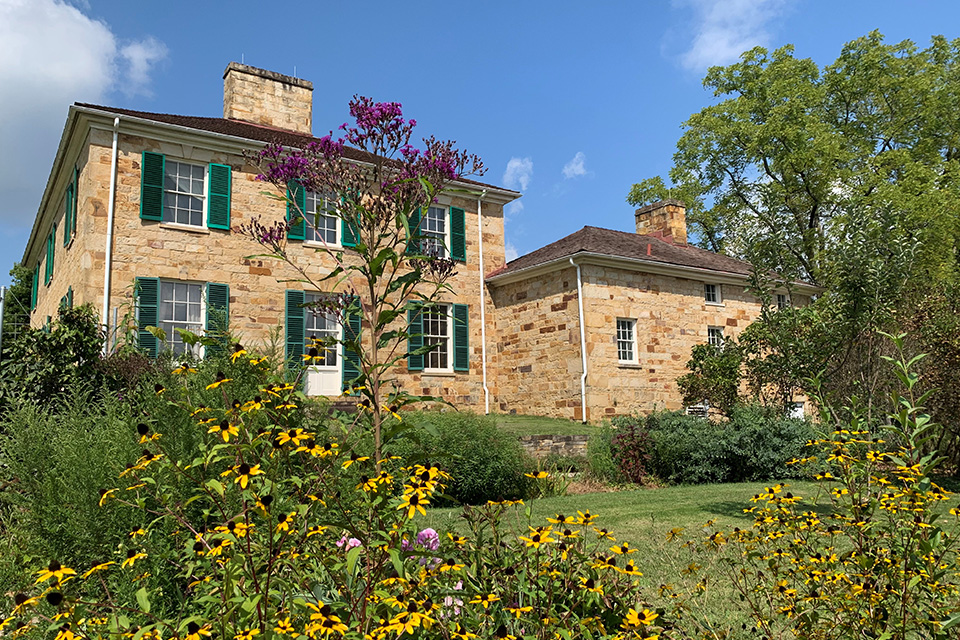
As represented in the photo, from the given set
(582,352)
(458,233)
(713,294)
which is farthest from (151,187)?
(713,294)

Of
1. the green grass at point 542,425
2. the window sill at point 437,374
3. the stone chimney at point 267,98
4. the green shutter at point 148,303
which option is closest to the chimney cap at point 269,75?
the stone chimney at point 267,98

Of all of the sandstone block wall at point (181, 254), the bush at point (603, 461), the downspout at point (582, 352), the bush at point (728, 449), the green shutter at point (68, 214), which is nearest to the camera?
the bush at point (603, 461)

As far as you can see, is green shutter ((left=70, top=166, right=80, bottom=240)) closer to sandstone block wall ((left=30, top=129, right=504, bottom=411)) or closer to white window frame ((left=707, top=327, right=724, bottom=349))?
sandstone block wall ((left=30, top=129, right=504, bottom=411))

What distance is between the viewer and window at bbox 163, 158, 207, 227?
13469 mm

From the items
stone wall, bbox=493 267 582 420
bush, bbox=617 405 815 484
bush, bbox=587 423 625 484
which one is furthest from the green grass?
bush, bbox=617 405 815 484

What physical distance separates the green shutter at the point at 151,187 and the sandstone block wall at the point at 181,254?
0.18m

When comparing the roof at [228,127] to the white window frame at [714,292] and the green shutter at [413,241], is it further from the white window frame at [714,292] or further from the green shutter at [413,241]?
the white window frame at [714,292]

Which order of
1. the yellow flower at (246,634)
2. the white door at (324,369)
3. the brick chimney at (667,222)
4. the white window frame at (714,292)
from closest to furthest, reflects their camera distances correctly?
the yellow flower at (246,634), the white door at (324,369), the white window frame at (714,292), the brick chimney at (667,222)

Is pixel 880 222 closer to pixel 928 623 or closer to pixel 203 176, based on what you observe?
pixel 928 623

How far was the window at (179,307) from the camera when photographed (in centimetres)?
1326

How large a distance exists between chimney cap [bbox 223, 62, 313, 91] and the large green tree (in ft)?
47.3

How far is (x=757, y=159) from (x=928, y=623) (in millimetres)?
26113

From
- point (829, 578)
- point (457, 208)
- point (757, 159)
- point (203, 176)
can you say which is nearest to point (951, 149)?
point (757, 159)

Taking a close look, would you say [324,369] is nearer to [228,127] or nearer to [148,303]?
[148,303]
